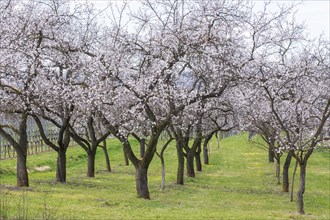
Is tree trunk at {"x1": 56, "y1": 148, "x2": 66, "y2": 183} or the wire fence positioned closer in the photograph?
tree trunk at {"x1": 56, "y1": 148, "x2": 66, "y2": 183}

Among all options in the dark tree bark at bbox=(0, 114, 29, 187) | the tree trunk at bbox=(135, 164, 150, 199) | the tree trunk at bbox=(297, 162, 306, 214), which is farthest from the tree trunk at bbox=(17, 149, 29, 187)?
the tree trunk at bbox=(297, 162, 306, 214)

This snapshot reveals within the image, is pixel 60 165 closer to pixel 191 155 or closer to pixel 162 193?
pixel 162 193

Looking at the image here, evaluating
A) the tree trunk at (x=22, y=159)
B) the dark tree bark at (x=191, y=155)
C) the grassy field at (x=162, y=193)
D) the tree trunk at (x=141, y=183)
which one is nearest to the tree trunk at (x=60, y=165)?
the grassy field at (x=162, y=193)

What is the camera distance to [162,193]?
96.5 ft

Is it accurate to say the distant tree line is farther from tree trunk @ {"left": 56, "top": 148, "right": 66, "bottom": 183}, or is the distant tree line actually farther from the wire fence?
the wire fence

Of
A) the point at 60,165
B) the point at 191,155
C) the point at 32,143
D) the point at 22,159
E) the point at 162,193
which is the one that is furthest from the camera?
the point at 32,143

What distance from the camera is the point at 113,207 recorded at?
21.2 meters

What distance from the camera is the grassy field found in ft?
62.8

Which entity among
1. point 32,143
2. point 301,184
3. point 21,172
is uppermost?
point 32,143

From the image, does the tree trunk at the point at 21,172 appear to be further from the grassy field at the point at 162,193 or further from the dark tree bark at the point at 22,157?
the grassy field at the point at 162,193

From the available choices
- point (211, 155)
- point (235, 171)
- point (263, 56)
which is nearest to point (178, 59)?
point (263, 56)

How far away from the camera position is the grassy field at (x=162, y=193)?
1914 centimetres

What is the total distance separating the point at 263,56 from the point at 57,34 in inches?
468

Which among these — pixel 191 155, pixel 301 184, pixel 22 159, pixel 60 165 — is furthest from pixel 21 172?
pixel 191 155
